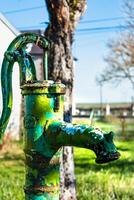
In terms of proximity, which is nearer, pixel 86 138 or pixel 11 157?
pixel 86 138

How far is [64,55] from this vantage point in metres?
3.69

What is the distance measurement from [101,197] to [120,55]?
2736cm

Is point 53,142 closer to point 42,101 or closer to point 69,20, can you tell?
point 42,101

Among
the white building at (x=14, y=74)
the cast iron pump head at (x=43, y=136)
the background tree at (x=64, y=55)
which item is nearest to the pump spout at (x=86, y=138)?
the cast iron pump head at (x=43, y=136)

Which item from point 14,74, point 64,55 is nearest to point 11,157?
point 14,74

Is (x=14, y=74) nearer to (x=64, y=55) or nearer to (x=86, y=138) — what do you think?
(x=64, y=55)

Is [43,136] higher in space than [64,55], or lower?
lower

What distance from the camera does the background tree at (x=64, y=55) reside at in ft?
11.9

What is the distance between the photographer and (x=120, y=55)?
3073cm

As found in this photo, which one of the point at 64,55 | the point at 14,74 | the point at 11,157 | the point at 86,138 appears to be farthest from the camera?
the point at 14,74

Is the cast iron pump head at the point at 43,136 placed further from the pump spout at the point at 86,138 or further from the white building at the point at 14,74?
the white building at the point at 14,74

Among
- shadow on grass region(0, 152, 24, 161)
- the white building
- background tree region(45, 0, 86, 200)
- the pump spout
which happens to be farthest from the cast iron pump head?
the white building

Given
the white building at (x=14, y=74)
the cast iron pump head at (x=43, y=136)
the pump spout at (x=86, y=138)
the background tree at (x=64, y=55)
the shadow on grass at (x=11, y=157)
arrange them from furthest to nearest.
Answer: the white building at (x=14, y=74)
the shadow on grass at (x=11, y=157)
the background tree at (x=64, y=55)
the cast iron pump head at (x=43, y=136)
the pump spout at (x=86, y=138)

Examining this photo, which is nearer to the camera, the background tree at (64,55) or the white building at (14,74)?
the background tree at (64,55)
